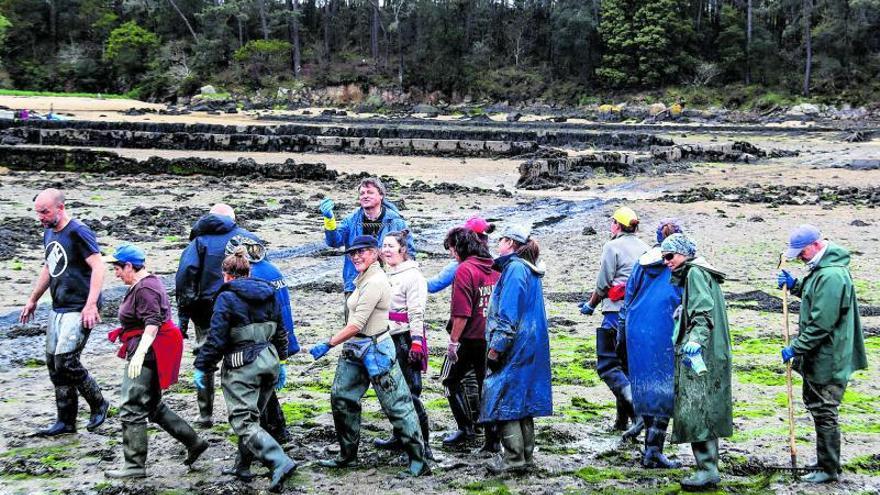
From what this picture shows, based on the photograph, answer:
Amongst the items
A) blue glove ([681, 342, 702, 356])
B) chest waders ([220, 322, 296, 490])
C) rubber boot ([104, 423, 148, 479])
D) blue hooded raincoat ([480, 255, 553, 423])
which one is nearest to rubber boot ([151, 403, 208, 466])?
rubber boot ([104, 423, 148, 479])

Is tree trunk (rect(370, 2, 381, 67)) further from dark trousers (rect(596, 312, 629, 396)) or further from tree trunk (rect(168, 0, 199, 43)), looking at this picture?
dark trousers (rect(596, 312, 629, 396))

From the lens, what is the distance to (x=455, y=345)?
637 cm

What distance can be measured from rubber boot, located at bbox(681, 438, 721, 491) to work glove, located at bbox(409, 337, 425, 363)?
6.14 feet

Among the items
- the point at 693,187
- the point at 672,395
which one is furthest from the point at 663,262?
the point at 693,187

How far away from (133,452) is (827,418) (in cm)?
444

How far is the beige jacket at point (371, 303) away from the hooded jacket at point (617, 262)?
1857 millimetres

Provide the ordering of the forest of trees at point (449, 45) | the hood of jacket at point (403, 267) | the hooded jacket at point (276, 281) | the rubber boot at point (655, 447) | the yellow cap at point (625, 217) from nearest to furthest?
the rubber boot at point (655, 447), the hood of jacket at point (403, 267), the hooded jacket at point (276, 281), the yellow cap at point (625, 217), the forest of trees at point (449, 45)

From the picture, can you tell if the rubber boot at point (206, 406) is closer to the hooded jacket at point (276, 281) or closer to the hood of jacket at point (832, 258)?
the hooded jacket at point (276, 281)

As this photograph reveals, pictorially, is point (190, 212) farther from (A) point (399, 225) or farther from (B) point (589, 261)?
(A) point (399, 225)

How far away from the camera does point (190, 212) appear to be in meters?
19.1

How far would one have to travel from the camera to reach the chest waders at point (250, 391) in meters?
5.61

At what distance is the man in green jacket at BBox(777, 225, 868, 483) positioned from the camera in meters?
5.75

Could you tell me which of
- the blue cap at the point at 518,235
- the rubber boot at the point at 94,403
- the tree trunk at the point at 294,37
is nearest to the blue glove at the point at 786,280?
the blue cap at the point at 518,235

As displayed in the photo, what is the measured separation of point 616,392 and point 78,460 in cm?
391
